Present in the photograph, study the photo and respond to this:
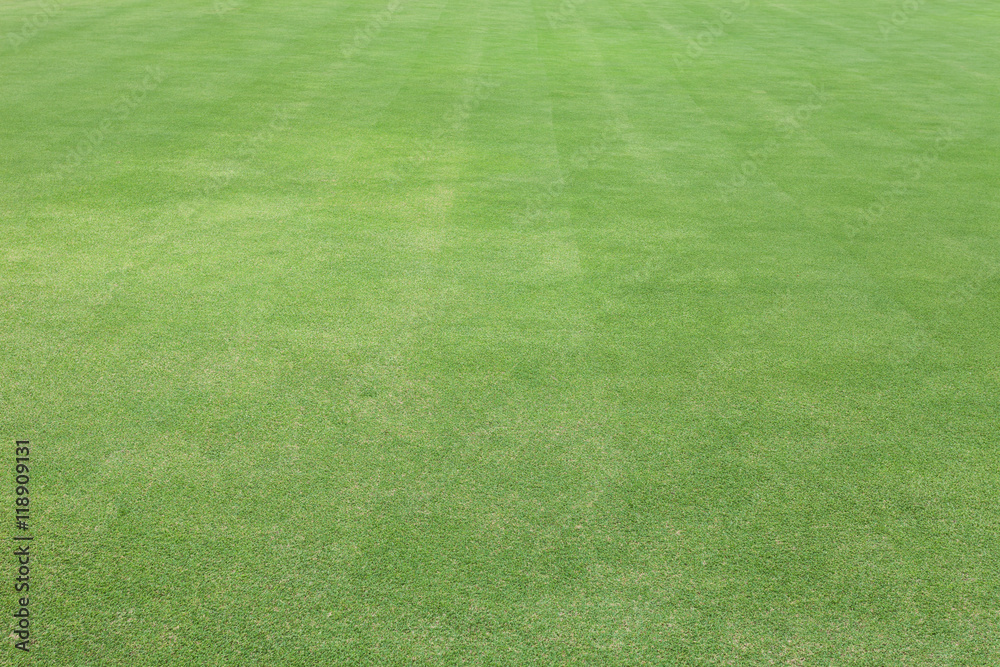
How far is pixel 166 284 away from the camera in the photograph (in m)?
5.42

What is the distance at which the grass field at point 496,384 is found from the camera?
120 inches

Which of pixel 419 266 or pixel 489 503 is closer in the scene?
pixel 489 503

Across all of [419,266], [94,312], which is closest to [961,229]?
[419,266]

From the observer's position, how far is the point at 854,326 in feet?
16.9

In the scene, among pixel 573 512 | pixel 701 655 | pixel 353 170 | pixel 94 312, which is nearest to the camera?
pixel 701 655

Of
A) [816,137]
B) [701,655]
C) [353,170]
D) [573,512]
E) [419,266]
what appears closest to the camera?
[701,655]

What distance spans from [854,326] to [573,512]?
261 cm

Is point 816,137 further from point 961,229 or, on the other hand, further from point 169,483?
point 169,483

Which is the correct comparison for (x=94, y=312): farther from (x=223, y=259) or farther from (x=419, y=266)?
(x=419, y=266)

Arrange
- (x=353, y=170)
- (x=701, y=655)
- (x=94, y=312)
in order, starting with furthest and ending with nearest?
1. (x=353, y=170)
2. (x=94, y=312)
3. (x=701, y=655)

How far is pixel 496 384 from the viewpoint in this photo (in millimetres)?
4438

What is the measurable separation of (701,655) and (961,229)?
5222 millimetres

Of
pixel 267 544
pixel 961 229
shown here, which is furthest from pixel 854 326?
pixel 267 544

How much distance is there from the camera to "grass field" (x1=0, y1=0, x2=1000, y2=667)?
3.04 m
